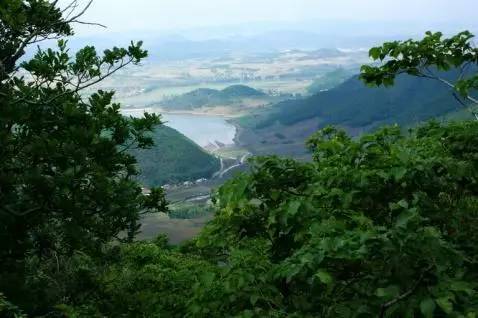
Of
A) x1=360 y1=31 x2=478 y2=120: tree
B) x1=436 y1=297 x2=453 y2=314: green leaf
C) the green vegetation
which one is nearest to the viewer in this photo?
x1=436 y1=297 x2=453 y2=314: green leaf

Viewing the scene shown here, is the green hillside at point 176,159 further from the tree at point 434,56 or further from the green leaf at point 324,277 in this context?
the green leaf at point 324,277

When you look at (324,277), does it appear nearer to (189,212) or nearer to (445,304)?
(445,304)

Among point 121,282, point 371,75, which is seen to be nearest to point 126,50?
point 371,75

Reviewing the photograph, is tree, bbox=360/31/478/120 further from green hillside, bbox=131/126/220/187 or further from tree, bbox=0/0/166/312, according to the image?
Answer: green hillside, bbox=131/126/220/187

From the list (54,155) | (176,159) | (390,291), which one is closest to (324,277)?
(390,291)

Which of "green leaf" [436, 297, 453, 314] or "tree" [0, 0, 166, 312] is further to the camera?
"tree" [0, 0, 166, 312]

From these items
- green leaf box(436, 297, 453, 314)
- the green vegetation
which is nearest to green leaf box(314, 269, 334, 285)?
green leaf box(436, 297, 453, 314)

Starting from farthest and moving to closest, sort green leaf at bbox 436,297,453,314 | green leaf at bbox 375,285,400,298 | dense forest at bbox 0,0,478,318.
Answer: dense forest at bbox 0,0,478,318 → green leaf at bbox 375,285,400,298 → green leaf at bbox 436,297,453,314
